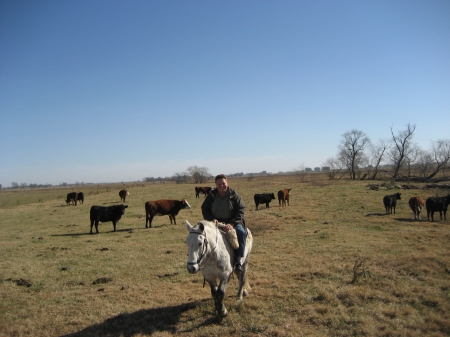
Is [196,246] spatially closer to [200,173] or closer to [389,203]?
[389,203]

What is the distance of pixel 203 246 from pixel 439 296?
5.15m

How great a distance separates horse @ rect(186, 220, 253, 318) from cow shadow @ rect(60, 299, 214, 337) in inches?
27.2

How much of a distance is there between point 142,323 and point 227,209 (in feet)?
8.95

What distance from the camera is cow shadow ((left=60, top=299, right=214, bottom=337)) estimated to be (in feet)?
15.9

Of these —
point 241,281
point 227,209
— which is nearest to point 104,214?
point 241,281

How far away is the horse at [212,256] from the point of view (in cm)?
435

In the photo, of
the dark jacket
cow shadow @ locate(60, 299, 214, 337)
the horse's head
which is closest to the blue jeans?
the dark jacket

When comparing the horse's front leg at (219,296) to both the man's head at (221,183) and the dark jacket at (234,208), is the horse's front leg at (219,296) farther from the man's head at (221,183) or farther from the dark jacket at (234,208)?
the man's head at (221,183)

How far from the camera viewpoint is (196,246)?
434 centimetres

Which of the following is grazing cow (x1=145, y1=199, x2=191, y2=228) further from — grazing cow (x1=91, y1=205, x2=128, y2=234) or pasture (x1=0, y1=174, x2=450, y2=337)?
pasture (x1=0, y1=174, x2=450, y2=337)

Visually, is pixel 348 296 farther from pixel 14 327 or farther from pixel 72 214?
pixel 72 214

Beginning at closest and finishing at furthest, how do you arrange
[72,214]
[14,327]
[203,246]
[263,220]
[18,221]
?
[203,246]
[14,327]
[263,220]
[18,221]
[72,214]

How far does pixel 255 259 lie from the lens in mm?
9062

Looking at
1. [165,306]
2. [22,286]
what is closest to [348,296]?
[165,306]
